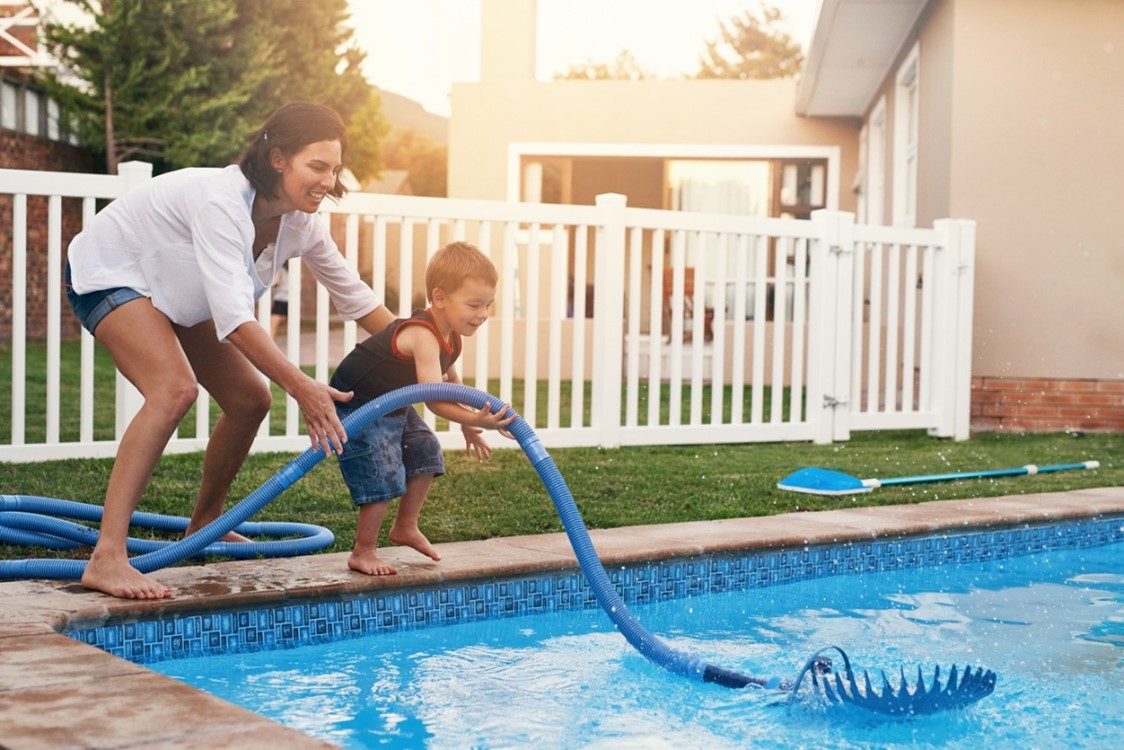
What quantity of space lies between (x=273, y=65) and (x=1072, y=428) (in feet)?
62.1

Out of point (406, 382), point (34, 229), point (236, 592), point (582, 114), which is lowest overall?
point (236, 592)

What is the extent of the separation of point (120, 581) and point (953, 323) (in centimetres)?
574

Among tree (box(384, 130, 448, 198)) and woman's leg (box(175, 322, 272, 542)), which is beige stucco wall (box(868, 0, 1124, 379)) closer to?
woman's leg (box(175, 322, 272, 542))

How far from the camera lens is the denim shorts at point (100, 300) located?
9.71 ft

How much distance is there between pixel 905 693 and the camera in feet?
8.28

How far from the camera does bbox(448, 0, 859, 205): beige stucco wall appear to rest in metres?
13.1

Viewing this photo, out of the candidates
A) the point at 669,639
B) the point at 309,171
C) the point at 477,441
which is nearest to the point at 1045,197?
the point at 669,639

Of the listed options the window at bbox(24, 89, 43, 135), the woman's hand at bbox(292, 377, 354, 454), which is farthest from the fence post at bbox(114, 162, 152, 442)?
the window at bbox(24, 89, 43, 135)

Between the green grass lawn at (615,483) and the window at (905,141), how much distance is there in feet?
11.9

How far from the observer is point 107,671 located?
7.17ft

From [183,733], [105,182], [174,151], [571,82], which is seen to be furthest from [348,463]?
[174,151]

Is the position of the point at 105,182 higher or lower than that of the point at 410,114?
lower

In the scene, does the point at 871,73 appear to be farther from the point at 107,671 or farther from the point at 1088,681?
the point at 107,671

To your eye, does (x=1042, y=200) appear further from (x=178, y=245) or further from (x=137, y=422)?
(x=137, y=422)
